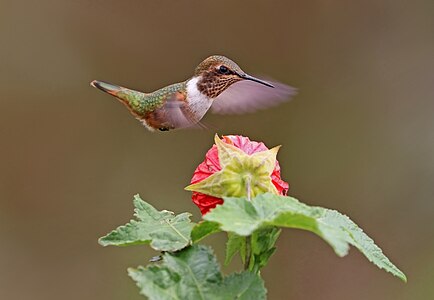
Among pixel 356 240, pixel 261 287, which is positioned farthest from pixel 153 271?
pixel 356 240

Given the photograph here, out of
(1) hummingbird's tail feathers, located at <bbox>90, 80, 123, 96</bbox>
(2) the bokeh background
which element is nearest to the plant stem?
(1) hummingbird's tail feathers, located at <bbox>90, 80, 123, 96</bbox>

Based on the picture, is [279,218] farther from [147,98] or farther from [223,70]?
[147,98]

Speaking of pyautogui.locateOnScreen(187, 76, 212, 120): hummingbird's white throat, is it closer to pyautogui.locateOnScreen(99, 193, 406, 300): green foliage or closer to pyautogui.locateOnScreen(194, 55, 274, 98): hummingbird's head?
pyautogui.locateOnScreen(194, 55, 274, 98): hummingbird's head

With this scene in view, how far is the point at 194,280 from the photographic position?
798 mm

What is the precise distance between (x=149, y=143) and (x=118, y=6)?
0.70 metres

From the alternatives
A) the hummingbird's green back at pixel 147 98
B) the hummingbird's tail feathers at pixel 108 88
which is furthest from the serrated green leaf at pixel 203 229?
the hummingbird's tail feathers at pixel 108 88

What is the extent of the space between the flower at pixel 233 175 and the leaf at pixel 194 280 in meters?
0.11

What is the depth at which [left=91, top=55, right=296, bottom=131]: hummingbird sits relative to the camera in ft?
4.42

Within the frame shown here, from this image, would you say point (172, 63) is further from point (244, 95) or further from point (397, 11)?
point (244, 95)

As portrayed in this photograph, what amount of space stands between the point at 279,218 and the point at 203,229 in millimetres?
123

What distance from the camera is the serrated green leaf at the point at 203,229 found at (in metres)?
0.80

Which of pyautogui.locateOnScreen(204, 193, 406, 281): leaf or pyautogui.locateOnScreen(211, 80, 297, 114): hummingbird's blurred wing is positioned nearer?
pyautogui.locateOnScreen(204, 193, 406, 281): leaf

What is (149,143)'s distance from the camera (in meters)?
3.56

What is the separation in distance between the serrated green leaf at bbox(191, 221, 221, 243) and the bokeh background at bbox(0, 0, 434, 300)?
2.51 metres
